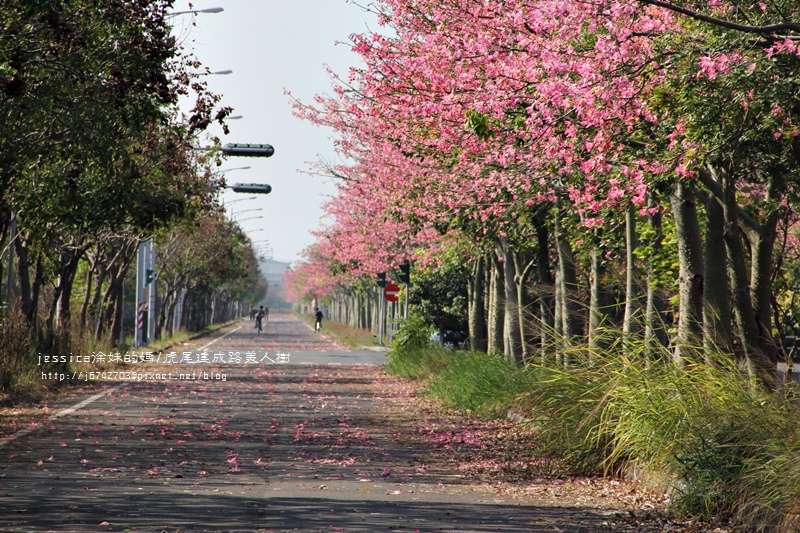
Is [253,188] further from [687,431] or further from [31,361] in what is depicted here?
[687,431]

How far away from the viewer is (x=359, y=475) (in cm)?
1201

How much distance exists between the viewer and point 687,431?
10.2 m

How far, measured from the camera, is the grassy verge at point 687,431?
28.7 feet

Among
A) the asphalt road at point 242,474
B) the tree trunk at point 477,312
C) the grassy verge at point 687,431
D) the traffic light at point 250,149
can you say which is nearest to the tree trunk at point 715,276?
the grassy verge at point 687,431

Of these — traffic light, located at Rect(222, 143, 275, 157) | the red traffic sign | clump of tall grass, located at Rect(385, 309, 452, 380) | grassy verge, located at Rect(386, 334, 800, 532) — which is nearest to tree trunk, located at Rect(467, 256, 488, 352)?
clump of tall grass, located at Rect(385, 309, 452, 380)

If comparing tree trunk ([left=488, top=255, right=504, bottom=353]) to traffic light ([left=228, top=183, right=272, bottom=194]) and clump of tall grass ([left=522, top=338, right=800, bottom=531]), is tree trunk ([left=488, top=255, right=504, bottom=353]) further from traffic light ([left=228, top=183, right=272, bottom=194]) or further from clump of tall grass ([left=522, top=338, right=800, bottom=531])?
clump of tall grass ([left=522, top=338, right=800, bottom=531])

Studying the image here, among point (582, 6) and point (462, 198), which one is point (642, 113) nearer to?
point (582, 6)

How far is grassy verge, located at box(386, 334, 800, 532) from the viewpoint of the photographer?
8.75 meters

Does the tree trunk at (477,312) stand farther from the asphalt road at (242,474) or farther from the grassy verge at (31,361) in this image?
the grassy verge at (31,361)

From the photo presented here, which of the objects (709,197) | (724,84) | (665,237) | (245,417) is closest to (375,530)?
(724,84)

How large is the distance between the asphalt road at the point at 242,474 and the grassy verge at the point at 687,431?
960 mm

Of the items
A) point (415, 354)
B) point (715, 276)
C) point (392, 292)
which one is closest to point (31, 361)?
point (415, 354)

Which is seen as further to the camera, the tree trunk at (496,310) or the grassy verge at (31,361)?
the tree trunk at (496,310)

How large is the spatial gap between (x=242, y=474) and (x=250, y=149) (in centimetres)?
1758
